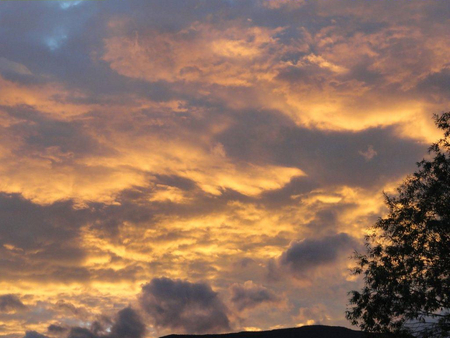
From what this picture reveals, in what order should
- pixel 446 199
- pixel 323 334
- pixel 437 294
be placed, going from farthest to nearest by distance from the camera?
1. pixel 323 334
2. pixel 446 199
3. pixel 437 294

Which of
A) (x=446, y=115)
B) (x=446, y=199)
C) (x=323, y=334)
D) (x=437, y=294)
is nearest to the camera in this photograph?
(x=437, y=294)

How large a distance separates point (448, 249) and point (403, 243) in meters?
3.12

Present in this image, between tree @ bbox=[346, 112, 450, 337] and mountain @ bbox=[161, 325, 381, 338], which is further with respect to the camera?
mountain @ bbox=[161, 325, 381, 338]

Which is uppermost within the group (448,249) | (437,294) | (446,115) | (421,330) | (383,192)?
(446,115)

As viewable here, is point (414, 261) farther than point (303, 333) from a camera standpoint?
No

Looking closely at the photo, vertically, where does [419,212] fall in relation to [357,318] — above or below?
above

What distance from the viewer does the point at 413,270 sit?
34.8 meters

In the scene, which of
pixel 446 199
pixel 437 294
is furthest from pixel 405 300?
pixel 446 199

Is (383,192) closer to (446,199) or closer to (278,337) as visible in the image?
(446,199)

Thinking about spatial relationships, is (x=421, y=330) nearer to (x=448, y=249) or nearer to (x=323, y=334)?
(x=448, y=249)

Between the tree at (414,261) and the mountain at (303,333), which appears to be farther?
the mountain at (303,333)

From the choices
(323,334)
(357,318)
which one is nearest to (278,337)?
(323,334)

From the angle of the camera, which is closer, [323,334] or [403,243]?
[403,243]

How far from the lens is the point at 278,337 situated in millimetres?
182875
